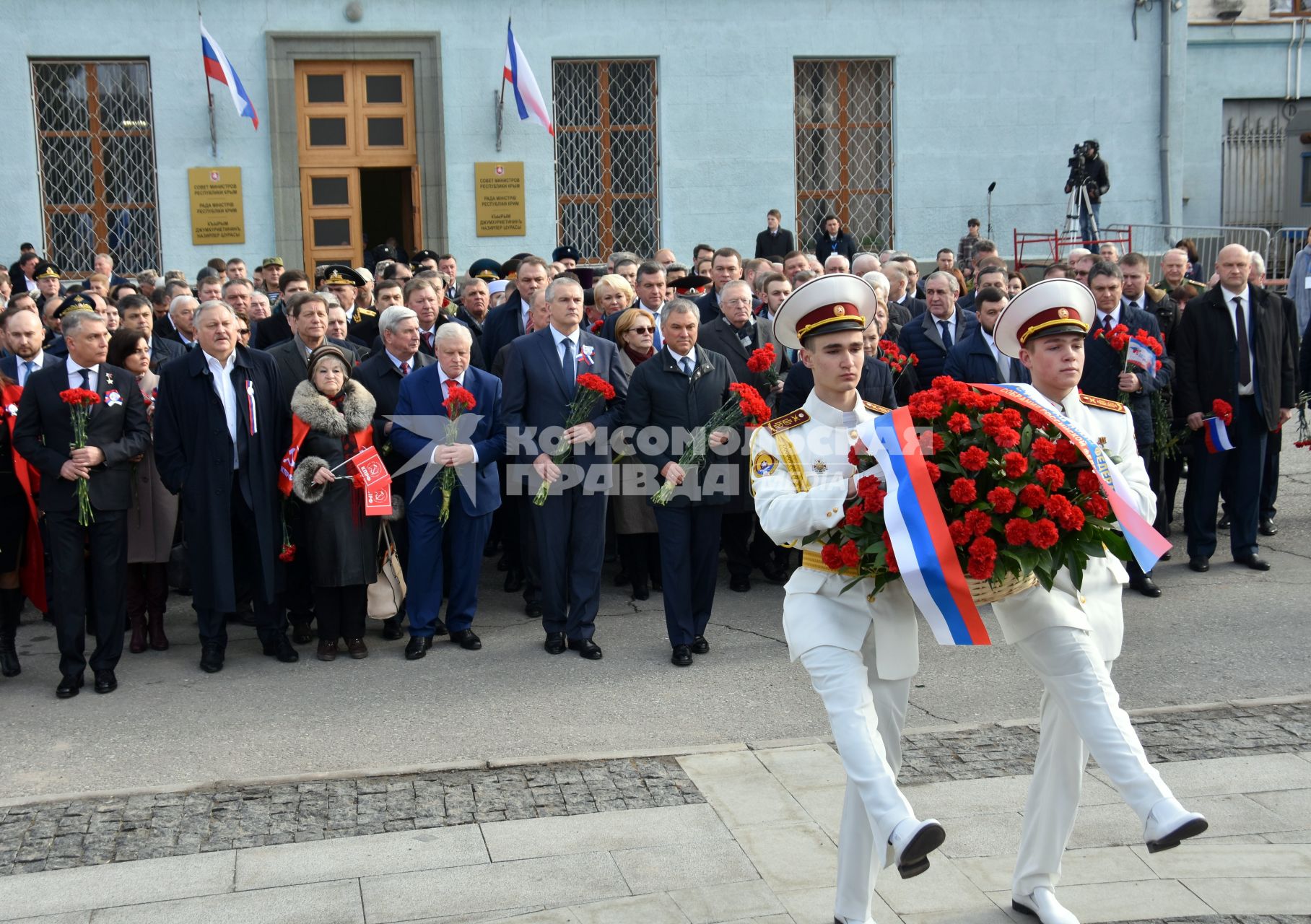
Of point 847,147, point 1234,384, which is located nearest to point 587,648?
point 1234,384

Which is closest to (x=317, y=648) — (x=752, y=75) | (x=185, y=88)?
(x=185, y=88)

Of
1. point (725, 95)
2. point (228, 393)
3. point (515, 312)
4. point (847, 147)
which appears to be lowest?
point (228, 393)

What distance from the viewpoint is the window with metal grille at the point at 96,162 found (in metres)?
17.6

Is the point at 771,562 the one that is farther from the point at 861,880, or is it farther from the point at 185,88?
the point at 185,88

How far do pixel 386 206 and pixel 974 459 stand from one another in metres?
15.8

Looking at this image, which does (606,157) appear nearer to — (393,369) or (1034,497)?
(393,369)

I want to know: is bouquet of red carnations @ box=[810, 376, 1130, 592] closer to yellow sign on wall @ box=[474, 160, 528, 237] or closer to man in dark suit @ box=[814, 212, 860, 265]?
man in dark suit @ box=[814, 212, 860, 265]

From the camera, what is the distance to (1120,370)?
9.08 m

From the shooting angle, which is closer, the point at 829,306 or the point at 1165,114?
the point at 829,306

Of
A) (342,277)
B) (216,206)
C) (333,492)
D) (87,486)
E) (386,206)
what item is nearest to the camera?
(87,486)

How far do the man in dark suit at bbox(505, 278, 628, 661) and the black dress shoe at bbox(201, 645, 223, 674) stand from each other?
5.78 feet

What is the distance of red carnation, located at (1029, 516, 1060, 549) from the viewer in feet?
13.2

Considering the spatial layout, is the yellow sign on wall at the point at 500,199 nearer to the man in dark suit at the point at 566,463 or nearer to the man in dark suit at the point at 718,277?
the man in dark suit at the point at 718,277

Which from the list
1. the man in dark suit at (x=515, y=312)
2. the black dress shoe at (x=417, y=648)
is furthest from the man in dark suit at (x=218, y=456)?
the man in dark suit at (x=515, y=312)
